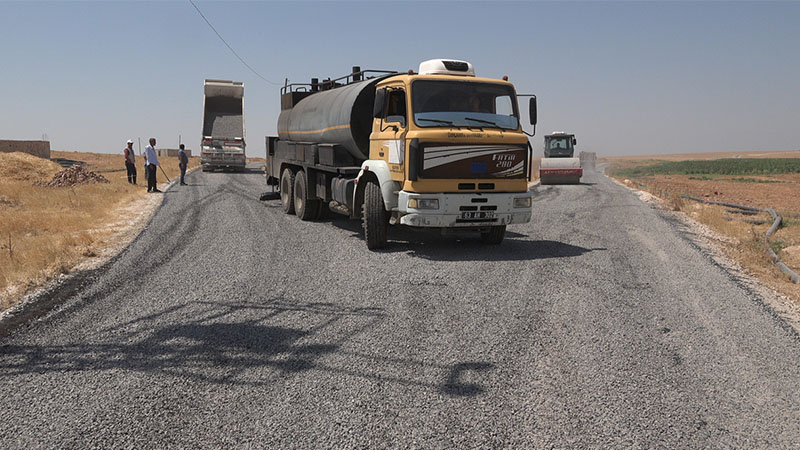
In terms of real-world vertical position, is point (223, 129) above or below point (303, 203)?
above

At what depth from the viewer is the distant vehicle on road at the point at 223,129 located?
2880 centimetres

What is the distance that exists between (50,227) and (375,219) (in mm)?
8256

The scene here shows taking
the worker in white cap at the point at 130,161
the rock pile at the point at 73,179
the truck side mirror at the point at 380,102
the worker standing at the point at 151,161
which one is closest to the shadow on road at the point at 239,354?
the truck side mirror at the point at 380,102

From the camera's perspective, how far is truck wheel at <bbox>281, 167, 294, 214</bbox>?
1466cm

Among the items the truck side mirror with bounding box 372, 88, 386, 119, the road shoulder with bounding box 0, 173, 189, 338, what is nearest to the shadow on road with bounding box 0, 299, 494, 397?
the road shoulder with bounding box 0, 173, 189, 338

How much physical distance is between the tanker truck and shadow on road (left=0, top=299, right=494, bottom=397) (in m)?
3.46

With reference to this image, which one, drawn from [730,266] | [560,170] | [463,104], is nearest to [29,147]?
[560,170]

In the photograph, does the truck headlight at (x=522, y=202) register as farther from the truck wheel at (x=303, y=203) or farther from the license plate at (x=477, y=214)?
the truck wheel at (x=303, y=203)

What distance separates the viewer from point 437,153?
900 centimetres

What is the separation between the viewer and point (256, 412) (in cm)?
392

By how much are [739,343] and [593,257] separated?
399 centimetres

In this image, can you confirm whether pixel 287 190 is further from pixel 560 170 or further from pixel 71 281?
pixel 560 170

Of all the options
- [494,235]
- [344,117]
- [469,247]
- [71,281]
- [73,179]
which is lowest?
[71,281]

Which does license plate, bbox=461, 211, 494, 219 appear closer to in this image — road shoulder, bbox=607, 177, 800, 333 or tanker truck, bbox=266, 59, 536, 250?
tanker truck, bbox=266, 59, 536, 250
